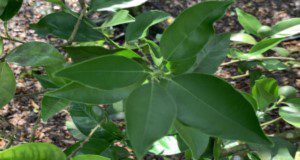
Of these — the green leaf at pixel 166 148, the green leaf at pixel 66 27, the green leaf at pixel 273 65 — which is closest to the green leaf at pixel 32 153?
the green leaf at pixel 66 27

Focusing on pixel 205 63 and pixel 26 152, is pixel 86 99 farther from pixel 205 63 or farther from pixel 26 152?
pixel 205 63

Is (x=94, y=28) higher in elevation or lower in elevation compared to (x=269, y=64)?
higher

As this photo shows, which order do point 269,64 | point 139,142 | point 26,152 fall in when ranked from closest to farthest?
point 139,142 → point 26,152 → point 269,64

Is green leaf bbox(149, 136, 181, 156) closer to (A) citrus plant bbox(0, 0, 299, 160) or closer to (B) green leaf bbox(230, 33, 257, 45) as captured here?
(A) citrus plant bbox(0, 0, 299, 160)

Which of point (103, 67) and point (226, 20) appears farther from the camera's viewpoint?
point (226, 20)

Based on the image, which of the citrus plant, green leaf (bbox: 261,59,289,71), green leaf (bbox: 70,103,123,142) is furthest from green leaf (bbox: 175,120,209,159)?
green leaf (bbox: 261,59,289,71)

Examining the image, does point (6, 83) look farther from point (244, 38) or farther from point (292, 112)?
point (244, 38)

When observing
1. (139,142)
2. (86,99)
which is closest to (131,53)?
(86,99)
